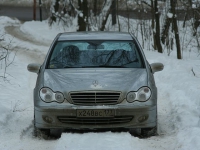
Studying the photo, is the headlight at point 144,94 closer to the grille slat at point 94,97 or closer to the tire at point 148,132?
the grille slat at point 94,97

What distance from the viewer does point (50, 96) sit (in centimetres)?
646

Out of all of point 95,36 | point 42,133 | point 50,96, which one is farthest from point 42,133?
point 95,36

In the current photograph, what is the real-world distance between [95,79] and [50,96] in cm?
67

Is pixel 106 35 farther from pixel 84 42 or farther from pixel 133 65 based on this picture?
pixel 133 65

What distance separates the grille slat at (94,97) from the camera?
6.34 m

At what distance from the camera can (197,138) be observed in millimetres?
6098

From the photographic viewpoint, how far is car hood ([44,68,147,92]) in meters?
6.42

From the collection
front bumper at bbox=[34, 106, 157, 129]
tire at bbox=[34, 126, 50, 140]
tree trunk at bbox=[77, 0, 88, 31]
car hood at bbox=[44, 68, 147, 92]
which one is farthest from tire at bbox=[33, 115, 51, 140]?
tree trunk at bbox=[77, 0, 88, 31]

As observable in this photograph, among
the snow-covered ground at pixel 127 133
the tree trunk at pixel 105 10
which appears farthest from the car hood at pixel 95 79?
the tree trunk at pixel 105 10

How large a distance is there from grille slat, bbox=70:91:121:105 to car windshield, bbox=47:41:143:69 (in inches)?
38.0

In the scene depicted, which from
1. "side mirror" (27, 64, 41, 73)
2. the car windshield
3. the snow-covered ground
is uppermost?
the car windshield

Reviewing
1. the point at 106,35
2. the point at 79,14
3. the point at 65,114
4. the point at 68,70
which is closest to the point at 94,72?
the point at 68,70

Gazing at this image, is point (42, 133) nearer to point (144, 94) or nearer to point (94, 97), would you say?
point (94, 97)

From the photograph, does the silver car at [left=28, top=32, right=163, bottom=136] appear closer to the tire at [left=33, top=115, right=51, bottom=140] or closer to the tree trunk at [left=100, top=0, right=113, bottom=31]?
the tire at [left=33, top=115, right=51, bottom=140]
